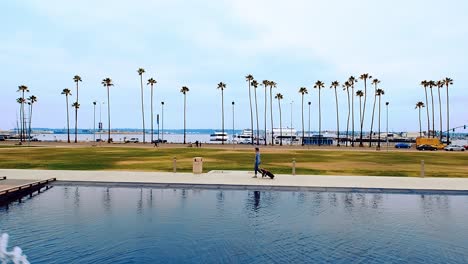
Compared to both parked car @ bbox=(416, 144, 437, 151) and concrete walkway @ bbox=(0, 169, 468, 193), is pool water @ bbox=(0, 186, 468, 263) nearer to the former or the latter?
concrete walkway @ bbox=(0, 169, 468, 193)

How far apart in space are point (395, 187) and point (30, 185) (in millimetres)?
20524

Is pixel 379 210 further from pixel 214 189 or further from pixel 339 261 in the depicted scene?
pixel 214 189

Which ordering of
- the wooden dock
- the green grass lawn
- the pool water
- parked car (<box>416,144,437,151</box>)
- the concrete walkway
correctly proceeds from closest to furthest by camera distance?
the pool water
the wooden dock
the concrete walkway
the green grass lawn
parked car (<box>416,144,437,151</box>)

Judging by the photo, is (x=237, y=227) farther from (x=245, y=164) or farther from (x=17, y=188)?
(x=245, y=164)

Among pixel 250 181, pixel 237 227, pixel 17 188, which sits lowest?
pixel 237 227

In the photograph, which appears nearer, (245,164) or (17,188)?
(17,188)

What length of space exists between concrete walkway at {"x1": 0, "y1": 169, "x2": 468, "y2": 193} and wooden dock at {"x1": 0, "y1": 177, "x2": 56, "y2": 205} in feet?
4.65

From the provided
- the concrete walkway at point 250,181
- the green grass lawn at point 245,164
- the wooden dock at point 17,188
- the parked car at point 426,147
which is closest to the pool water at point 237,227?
the wooden dock at point 17,188

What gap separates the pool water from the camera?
38.7 ft

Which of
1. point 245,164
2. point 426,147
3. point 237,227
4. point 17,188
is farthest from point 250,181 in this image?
point 426,147

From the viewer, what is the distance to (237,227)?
14.7 meters

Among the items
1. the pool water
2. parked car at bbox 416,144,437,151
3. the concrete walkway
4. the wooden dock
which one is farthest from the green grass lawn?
parked car at bbox 416,144,437,151

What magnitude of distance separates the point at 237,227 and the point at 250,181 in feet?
32.1

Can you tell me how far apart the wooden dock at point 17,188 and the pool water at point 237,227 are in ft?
3.24
